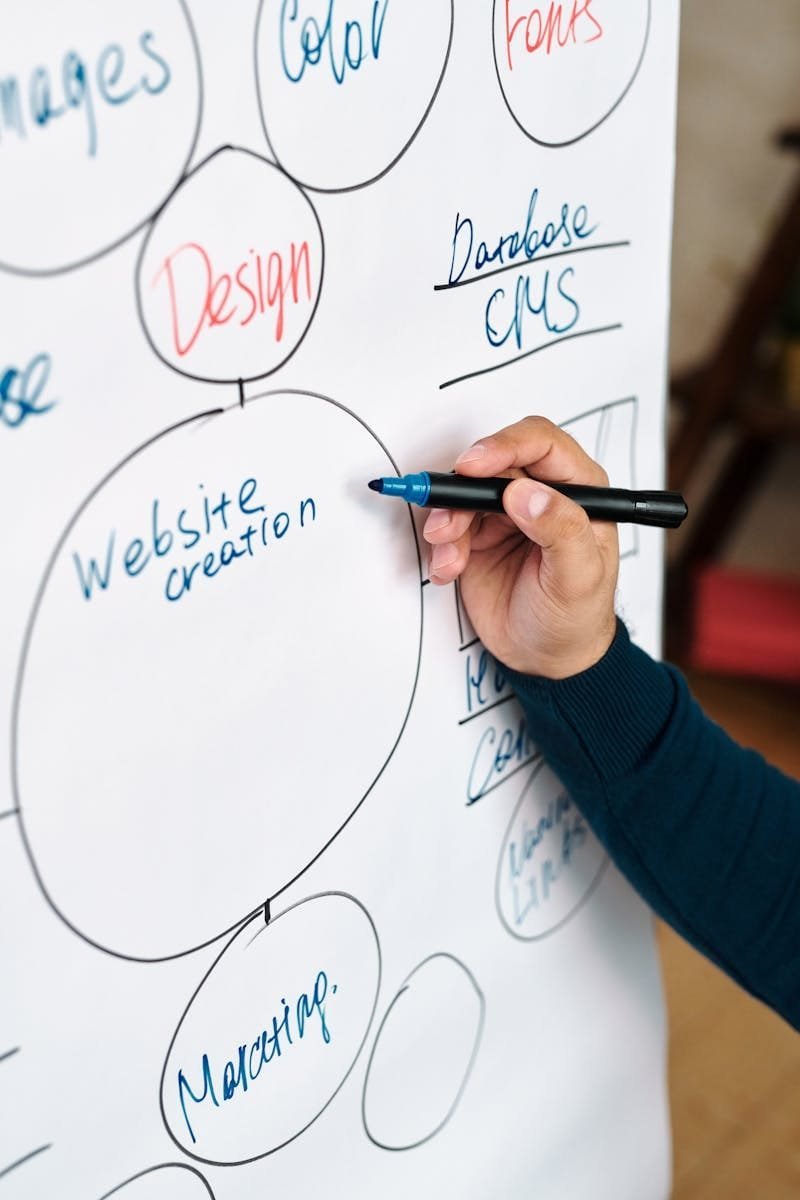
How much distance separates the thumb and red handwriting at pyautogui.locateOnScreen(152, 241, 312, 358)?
126 millimetres

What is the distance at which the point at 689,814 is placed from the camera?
0.63 m

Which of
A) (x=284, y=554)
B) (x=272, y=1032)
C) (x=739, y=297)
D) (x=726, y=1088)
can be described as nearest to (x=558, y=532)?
(x=284, y=554)

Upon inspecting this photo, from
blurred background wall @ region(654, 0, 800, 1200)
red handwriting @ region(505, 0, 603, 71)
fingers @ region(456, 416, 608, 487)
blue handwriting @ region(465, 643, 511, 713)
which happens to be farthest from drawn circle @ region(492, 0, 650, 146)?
blurred background wall @ region(654, 0, 800, 1200)

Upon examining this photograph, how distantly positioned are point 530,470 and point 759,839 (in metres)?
0.25

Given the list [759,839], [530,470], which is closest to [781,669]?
[759,839]

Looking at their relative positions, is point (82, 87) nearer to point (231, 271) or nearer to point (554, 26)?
point (231, 271)

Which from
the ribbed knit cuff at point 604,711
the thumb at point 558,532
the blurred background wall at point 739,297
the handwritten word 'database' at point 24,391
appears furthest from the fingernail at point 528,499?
the blurred background wall at point 739,297

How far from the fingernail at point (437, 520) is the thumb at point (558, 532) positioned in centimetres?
3

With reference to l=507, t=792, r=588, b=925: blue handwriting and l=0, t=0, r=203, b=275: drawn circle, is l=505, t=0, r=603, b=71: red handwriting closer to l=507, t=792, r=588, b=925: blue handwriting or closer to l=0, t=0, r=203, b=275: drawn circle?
l=0, t=0, r=203, b=275: drawn circle

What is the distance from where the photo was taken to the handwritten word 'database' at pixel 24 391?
34 centimetres

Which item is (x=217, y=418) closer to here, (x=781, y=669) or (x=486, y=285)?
(x=486, y=285)

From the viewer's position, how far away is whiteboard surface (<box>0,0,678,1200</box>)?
1.18 ft

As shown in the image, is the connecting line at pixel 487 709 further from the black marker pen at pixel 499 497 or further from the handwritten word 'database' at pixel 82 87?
the handwritten word 'database' at pixel 82 87

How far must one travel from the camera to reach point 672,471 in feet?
5.74
